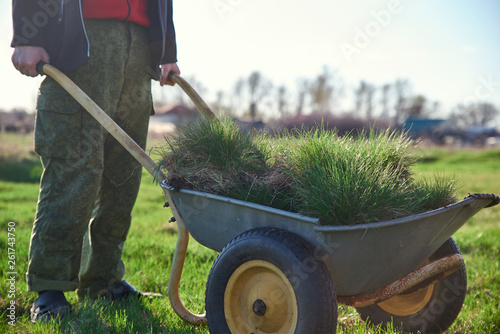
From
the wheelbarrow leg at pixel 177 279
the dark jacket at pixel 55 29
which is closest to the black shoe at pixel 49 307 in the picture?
the wheelbarrow leg at pixel 177 279

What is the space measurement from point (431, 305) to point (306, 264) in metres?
0.98

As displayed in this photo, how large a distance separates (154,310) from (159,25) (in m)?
1.78

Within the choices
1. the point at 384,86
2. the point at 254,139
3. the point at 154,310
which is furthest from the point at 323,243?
the point at 384,86

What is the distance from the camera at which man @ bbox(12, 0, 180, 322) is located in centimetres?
225

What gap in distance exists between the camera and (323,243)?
1583mm

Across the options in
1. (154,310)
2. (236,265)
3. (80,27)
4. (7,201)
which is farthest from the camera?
(7,201)

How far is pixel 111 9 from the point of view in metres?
2.39

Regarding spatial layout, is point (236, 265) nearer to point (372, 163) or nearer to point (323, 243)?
point (323, 243)

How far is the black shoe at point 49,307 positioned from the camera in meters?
2.24

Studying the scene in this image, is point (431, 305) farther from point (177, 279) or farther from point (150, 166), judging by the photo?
point (150, 166)

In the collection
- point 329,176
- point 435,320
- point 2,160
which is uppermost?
point 329,176

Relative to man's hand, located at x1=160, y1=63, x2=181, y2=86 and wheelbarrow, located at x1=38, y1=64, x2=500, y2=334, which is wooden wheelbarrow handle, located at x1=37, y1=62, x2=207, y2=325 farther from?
man's hand, located at x1=160, y1=63, x2=181, y2=86

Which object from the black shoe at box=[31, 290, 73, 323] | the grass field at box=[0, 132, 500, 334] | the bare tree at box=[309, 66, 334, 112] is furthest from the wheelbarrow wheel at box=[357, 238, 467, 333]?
the bare tree at box=[309, 66, 334, 112]

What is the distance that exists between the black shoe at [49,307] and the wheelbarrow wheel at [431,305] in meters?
1.71
